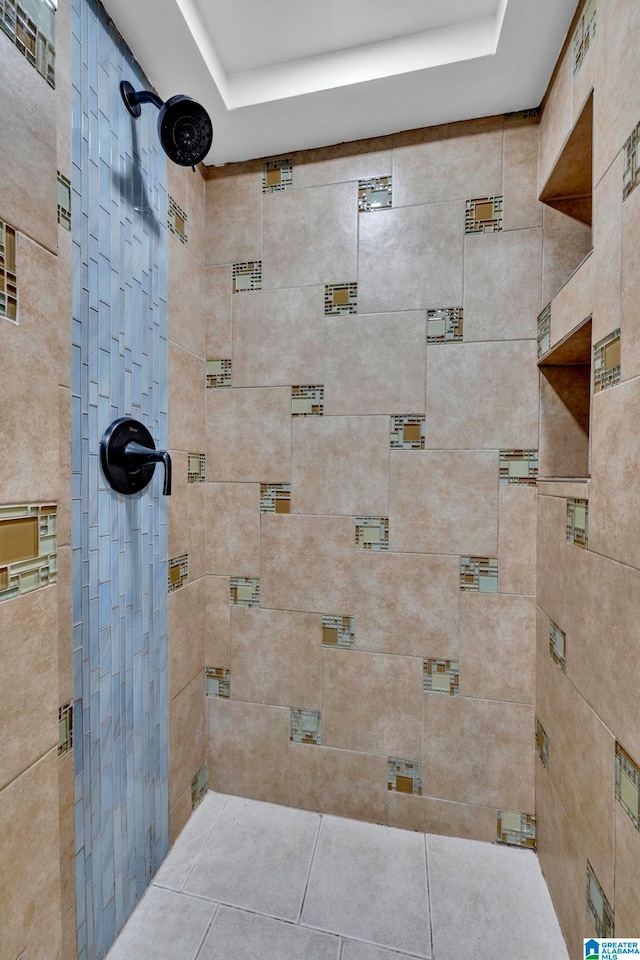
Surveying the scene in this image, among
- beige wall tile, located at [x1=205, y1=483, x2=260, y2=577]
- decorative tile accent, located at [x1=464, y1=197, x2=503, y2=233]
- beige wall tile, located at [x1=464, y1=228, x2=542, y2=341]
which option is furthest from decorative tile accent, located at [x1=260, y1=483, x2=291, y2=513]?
decorative tile accent, located at [x1=464, y1=197, x2=503, y2=233]

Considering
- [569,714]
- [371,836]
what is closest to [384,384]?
[569,714]

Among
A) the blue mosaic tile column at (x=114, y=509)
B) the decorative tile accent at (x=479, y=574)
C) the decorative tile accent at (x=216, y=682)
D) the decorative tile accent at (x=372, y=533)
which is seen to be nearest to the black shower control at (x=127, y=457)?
the blue mosaic tile column at (x=114, y=509)

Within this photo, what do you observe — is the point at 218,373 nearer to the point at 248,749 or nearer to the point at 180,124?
the point at 180,124

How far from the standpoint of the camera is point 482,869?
1.37m

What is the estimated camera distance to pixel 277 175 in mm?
1585

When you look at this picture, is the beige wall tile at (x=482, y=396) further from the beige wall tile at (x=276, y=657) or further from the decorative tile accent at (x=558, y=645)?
the beige wall tile at (x=276, y=657)

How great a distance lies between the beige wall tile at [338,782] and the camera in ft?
5.06

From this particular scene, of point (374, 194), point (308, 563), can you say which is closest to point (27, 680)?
point (308, 563)

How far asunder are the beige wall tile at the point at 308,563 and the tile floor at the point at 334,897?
2.34 ft

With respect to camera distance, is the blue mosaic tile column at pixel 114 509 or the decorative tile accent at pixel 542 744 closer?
the blue mosaic tile column at pixel 114 509

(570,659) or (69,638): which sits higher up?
(69,638)

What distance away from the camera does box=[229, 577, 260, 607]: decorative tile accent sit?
5.34 feet

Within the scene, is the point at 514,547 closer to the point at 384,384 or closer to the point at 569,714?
the point at 569,714

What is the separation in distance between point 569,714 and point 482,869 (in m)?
0.63
